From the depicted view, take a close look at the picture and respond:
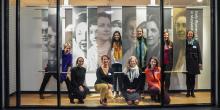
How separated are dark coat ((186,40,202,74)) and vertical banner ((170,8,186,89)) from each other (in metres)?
0.12

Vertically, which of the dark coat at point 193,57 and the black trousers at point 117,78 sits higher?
the dark coat at point 193,57

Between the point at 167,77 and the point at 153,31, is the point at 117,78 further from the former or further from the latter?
the point at 153,31

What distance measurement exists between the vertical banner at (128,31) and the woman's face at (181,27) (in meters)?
1.07

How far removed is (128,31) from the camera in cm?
1003

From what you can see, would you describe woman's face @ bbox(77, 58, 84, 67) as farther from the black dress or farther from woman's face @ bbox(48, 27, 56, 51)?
woman's face @ bbox(48, 27, 56, 51)

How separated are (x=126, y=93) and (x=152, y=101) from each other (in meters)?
0.66

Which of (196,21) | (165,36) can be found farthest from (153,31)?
(196,21)

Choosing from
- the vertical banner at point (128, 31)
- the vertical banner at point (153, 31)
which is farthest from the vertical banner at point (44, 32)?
the vertical banner at point (153, 31)

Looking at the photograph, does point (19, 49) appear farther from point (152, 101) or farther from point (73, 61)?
point (152, 101)

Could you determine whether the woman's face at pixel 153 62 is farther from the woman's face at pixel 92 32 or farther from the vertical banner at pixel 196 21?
the woman's face at pixel 92 32

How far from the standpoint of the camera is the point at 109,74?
9.82 m

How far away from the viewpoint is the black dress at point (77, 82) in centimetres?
985

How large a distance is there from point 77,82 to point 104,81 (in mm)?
668

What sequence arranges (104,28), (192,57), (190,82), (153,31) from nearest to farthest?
(153,31) < (104,28) < (192,57) < (190,82)
